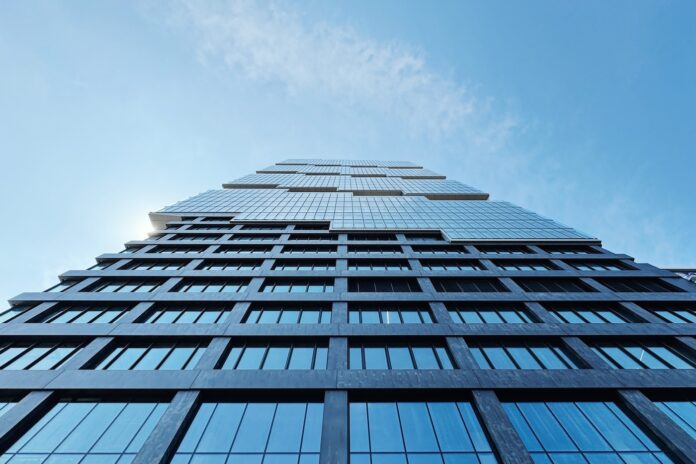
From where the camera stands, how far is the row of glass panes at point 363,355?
14.4 m

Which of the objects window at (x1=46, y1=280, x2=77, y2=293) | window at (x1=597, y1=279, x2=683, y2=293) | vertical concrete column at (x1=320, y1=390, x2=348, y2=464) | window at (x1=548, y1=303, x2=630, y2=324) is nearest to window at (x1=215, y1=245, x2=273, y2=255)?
window at (x1=46, y1=280, x2=77, y2=293)

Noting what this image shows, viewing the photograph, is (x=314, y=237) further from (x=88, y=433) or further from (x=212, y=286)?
(x=88, y=433)

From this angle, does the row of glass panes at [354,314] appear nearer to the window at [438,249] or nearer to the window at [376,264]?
the window at [376,264]

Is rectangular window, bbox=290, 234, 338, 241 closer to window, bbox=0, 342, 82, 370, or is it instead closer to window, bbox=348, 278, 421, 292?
window, bbox=348, 278, 421, 292

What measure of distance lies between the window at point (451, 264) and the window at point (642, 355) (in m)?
9.02

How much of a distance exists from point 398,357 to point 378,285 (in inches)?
259

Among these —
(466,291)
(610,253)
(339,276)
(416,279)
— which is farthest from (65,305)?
(610,253)

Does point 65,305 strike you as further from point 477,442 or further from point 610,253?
point 610,253

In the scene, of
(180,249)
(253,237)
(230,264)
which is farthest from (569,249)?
(180,249)

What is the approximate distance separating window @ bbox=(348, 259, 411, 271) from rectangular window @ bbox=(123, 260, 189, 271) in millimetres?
14301

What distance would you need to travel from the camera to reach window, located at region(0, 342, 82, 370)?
14.1m

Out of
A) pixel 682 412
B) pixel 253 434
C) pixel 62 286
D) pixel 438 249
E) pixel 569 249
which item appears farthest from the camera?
pixel 569 249

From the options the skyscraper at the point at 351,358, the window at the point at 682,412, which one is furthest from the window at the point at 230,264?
the window at the point at 682,412

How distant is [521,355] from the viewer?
15172 millimetres
